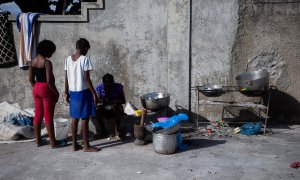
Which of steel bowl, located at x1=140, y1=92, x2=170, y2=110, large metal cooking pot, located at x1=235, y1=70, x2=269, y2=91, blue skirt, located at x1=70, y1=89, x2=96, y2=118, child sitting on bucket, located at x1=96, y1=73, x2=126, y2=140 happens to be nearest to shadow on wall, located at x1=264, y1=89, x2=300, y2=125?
large metal cooking pot, located at x1=235, y1=70, x2=269, y2=91

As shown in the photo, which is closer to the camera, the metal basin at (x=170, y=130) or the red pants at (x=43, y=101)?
the metal basin at (x=170, y=130)

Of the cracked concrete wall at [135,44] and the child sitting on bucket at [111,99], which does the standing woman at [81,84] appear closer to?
the child sitting on bucket at [111,99]

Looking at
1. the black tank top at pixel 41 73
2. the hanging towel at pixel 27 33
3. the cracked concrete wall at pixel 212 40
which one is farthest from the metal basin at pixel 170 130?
the hanging towel at pixel 27 33

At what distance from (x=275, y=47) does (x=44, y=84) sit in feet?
15.6

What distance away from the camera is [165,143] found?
5688 mm

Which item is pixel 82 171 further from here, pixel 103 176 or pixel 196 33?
pixel 196 33

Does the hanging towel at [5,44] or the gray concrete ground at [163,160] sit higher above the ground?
the hanging towel at [5,44]

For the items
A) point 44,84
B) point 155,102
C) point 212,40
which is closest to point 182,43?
point 212,40

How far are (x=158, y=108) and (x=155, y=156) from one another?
1116 mm

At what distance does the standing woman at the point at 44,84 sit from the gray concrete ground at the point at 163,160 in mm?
587

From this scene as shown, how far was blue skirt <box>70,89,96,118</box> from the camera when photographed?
570cm

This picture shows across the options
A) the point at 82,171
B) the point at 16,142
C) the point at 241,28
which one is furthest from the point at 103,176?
the point at 241,28

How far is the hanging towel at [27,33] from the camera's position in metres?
7.14

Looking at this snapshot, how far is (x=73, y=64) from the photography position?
5.65m
